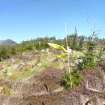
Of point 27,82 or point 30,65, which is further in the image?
point 30,65

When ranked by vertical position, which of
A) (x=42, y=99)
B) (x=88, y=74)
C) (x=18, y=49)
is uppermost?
(x=18, y=49)

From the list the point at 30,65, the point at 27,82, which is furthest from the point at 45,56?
the point at 27,82

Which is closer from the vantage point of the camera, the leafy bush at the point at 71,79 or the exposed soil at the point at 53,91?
the exposed soil at the point at 53,91

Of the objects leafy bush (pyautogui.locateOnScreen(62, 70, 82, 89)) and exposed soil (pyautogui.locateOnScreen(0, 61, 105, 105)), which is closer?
exposed soil (pyautogui.locateOnScreen(0, 61, 105, 105))

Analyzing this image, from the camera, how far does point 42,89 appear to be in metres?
12.4

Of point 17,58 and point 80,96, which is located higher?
point 17,58

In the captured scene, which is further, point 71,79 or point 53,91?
point 71,79

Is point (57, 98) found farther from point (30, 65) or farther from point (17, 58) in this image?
point (17, 58)

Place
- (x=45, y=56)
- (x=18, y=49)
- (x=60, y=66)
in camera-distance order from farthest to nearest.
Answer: (x=18, y=49) → (x=45, y=56) → (x=60, y=66)

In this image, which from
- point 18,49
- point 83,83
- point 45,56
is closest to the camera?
point 83,83

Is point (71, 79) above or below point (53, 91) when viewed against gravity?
above

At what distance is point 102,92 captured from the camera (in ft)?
39.4

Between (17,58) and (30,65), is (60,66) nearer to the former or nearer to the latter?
(30,65)

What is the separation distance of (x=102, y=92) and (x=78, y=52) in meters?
3.67
